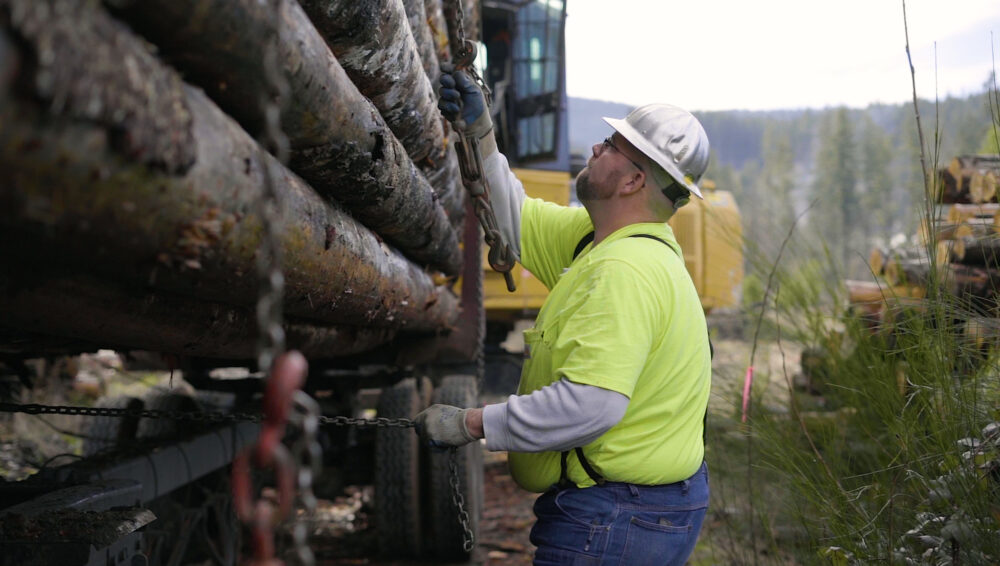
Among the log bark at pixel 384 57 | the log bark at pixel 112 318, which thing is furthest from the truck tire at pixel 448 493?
the log bark at pixel 384 57

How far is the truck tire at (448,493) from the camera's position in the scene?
5.22 metres

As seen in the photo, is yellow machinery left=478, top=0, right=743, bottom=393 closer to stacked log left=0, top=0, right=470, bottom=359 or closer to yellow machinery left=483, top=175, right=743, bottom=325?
yellow machinery left=483, top=175, right=743, bottom=325

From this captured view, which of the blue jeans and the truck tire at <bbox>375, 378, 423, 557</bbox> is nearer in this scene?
the blue jeans

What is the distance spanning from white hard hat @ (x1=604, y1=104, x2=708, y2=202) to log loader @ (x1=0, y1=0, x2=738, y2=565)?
654mm

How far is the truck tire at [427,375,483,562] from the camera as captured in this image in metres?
5.22

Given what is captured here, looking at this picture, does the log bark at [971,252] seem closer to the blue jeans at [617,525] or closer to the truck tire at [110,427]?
the blue jeans at [617,525]

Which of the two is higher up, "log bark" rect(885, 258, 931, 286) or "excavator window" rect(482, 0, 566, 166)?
"excavator window" rect(482, 0, 566, 166)

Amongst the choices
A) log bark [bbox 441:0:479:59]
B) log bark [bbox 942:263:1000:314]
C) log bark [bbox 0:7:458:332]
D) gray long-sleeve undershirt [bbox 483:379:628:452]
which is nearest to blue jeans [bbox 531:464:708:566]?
gray long-sleeve undershirt [bbox 483:379:628:452]

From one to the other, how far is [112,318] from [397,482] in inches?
141

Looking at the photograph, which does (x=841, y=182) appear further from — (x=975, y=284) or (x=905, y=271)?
(x=975, y=284)

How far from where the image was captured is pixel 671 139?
272 centimetres

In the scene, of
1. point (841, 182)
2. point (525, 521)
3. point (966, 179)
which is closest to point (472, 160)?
point (525, 521)

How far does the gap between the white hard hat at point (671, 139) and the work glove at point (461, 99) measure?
0.47m

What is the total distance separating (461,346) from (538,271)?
7.77 ft
